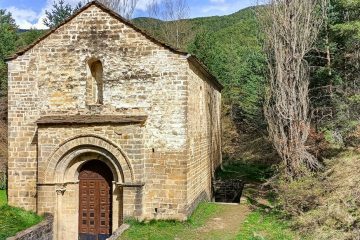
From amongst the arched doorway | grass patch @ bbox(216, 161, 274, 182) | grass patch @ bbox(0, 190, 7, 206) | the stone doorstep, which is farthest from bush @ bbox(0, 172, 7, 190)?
the stone doorstep

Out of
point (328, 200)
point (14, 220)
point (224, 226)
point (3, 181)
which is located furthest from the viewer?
point (3, 181)

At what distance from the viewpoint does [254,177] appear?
24078 millimetres

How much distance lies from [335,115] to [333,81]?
2.00 meters

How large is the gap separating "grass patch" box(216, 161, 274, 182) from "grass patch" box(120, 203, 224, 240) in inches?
322

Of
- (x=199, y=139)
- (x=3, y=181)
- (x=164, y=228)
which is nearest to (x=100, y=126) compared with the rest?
(x=164, y=228)

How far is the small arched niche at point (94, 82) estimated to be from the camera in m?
13.8

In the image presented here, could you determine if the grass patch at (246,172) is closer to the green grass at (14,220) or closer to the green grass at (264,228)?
the green grass at (264,228)

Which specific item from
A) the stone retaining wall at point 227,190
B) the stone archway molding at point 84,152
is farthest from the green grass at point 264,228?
the stone retaining wall at point 227,190

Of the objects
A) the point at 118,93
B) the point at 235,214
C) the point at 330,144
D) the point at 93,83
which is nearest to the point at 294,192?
the point at 235,214

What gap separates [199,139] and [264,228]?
15.9 feet

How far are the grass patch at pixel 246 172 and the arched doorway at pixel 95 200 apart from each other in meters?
9.64

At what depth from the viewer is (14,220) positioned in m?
12.5

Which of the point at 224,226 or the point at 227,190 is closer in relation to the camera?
the point at 224,226

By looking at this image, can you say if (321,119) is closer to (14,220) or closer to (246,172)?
(246,172)
